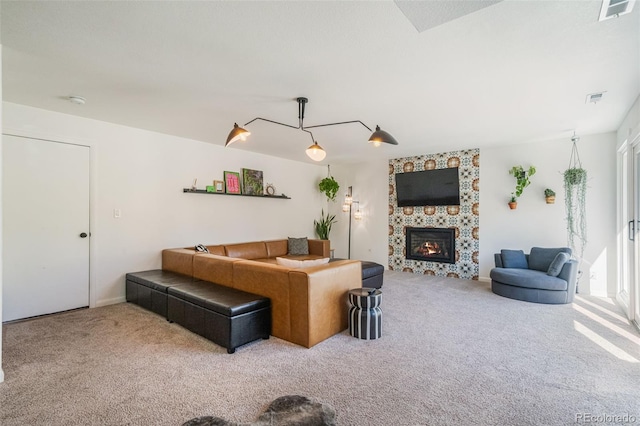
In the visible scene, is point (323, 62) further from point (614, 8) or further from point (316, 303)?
point (316, 303)

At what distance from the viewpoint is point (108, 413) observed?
1840mm

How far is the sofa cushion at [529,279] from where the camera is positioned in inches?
160

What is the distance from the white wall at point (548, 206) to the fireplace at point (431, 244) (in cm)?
56

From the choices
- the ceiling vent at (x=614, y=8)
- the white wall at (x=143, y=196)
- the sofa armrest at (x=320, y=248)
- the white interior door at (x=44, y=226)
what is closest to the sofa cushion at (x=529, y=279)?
the sofa armrest at (x=320, y=248)

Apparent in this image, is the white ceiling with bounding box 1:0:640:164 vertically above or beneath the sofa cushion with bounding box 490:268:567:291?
above

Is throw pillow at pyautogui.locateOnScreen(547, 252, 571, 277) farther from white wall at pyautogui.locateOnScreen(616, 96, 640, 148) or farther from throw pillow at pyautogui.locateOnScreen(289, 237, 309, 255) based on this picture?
throw pillow at pyautogui.locateOnScreen(289, 237, 309, 255)

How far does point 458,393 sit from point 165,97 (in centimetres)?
377

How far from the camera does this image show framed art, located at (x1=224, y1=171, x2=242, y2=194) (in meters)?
5.43

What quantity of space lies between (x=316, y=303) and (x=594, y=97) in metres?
3.62

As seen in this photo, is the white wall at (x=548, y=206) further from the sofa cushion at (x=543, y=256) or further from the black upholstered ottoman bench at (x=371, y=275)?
the black upholstered ottoman bench at (x=371, y=275)

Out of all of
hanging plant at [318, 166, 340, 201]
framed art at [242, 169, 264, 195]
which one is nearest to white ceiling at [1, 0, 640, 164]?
framed art at [242, 169, 264, 195]

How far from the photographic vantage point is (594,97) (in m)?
3.16

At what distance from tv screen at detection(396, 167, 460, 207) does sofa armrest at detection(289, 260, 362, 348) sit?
3693mm

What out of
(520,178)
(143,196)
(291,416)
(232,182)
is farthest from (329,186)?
(291,416)
